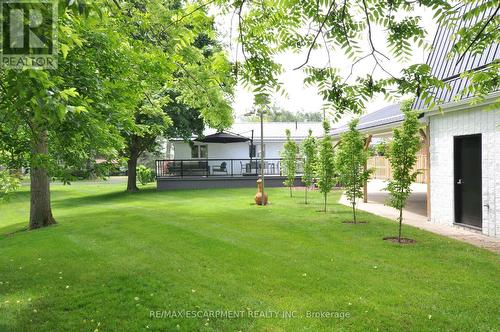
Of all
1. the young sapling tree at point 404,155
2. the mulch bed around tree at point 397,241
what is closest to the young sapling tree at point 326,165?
the young sapling tree at point 404,155

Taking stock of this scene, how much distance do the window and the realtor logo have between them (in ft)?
81.5

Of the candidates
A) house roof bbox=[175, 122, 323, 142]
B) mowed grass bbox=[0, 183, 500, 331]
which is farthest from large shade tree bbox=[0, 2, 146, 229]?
house roof bbox=[175, 122, 323, 142]

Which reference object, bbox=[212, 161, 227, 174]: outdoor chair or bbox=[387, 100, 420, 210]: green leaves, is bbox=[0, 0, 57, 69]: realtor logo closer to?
bbox=[387, 100, 420, 210]: green leaves

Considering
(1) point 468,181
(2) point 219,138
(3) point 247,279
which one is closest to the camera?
(3) point 247,279

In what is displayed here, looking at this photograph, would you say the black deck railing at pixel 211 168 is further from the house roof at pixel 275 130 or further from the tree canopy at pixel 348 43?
the tree canopy at pixel 348 43

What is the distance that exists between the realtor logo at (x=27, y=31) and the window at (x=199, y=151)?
24833 mm

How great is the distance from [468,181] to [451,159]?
2.46ft

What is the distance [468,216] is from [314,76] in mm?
8226

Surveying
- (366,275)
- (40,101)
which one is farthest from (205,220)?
(40,101)

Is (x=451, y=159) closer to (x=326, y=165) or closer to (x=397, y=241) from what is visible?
(x=397, y=241)

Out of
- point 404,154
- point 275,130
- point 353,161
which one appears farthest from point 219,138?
point 404,154

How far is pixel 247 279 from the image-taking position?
5773 mm

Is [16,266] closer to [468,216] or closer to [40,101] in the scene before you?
[40,101]

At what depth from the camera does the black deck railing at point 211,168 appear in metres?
25.0
